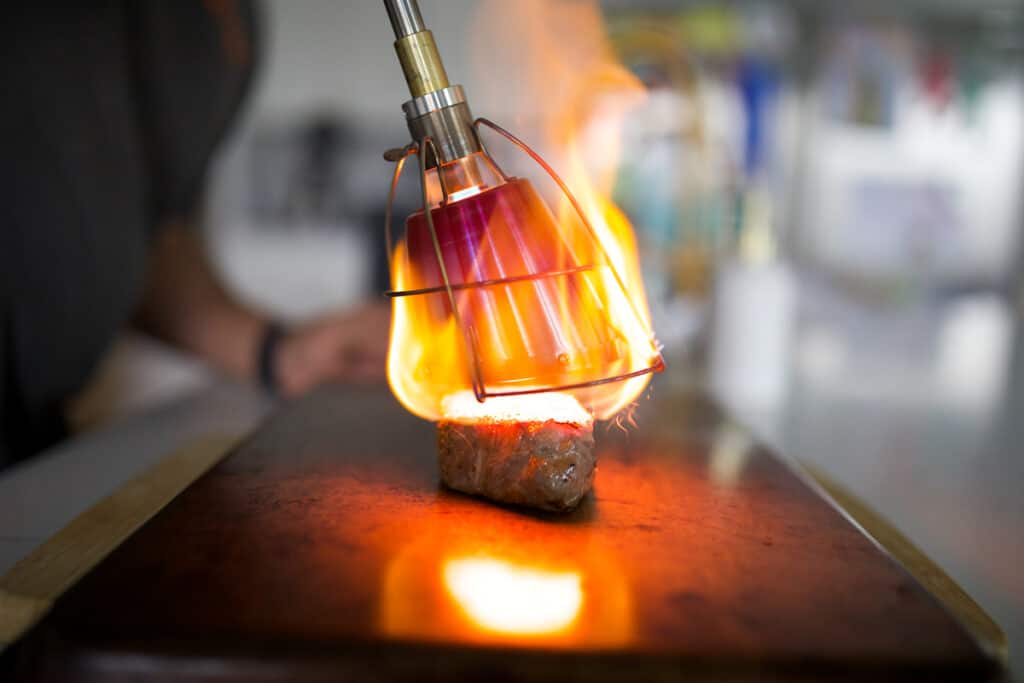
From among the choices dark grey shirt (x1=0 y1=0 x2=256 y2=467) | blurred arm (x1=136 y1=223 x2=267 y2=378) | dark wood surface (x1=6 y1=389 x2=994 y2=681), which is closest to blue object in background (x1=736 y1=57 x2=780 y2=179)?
blurred arm (x1=136 y1=223 x2=267 y2=378)

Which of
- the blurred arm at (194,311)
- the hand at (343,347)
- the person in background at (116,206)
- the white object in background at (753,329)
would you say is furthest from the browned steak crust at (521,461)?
the blurred arm at (194,311)

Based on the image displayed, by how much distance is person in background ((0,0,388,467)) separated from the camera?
90 centimetres

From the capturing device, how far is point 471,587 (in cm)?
35

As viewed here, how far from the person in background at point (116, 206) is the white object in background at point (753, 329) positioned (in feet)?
1.81

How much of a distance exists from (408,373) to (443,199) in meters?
0.14

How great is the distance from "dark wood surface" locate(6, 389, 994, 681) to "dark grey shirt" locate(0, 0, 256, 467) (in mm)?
548

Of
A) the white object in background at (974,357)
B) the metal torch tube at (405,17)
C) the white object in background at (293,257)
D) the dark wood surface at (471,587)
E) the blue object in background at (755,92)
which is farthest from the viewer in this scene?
the blue object in background at (755,92)

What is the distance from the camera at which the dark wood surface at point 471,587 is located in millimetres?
294

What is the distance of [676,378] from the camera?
1241 mm

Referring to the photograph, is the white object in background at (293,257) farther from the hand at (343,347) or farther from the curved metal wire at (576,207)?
the curved metal wire at (576,207)

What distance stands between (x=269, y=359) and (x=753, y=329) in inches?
30.7

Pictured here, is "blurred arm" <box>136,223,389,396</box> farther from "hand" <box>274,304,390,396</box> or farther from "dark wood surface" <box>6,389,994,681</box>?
"dark wood surface" <box>6,389,994,681</box>

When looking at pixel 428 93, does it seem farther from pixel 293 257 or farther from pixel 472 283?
pixel 293 257

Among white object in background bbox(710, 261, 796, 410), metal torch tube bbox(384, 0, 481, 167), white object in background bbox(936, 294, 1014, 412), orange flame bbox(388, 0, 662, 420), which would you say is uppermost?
metal torch tube bbox(384, 0, 481, 167)
